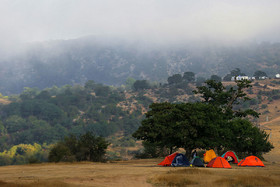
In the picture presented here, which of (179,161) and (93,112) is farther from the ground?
(179,161)

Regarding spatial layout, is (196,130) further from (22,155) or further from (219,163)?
(22,155)

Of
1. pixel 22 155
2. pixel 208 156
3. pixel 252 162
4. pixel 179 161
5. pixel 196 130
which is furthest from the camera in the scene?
pixel 22 155

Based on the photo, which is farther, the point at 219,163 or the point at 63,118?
the point at 63,118

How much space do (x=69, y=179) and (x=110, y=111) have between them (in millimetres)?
118115

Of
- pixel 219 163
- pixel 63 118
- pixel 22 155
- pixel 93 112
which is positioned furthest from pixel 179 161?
pixel 63 118

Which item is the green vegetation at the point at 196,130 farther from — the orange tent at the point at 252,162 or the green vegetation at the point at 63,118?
the green vegetation at the point at 63,118

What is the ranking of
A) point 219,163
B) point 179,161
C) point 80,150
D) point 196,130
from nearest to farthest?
1. point 219,163
2. point 179,161
3. point 196,130
4. point 80,150

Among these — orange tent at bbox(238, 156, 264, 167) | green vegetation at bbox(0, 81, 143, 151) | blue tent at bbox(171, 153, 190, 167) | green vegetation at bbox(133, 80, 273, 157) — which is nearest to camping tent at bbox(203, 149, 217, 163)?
green vegetation at bbox(133, 80, 273, 157)

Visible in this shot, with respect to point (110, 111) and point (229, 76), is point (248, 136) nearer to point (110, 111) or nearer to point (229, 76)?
point (110, 111)

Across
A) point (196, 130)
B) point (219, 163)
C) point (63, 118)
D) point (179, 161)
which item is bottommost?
point (63, 118)

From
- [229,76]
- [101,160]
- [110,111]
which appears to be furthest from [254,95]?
[101,160]

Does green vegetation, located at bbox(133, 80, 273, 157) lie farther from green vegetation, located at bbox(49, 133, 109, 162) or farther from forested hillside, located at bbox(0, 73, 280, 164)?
forested hillside, located at bbox(0, 73, 280, 164)

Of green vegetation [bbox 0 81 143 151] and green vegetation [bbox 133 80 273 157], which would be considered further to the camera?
green vegetation [bbox 0 81 143 151]

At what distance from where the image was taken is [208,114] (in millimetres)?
35500
